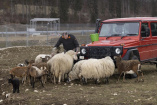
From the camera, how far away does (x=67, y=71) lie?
12016 mm

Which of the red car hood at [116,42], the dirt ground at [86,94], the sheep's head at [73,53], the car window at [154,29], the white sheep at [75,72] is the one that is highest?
the car window at [154,29]

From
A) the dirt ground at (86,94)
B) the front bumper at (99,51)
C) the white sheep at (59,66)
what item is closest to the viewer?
the dirt ground at (86,94)

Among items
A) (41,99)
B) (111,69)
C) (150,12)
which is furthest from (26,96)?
(150,12)

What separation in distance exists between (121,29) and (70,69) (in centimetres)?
315

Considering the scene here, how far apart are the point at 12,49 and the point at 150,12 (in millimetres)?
79488

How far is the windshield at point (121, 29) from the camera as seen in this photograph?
44.4 ft

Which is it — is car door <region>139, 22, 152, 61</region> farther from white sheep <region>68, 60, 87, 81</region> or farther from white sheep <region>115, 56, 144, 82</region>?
white sheep <region>68, 60, 87, 81</region>

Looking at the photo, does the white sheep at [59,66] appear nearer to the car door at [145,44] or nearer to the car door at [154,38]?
the car door at [145,44]

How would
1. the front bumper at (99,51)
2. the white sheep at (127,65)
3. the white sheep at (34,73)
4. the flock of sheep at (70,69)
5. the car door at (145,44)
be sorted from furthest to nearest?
the car door at (145,44), the front bumper at (99,51), the white sheep at (127,65), the flock of sheep at (70,69), the white sheep at (34,73)

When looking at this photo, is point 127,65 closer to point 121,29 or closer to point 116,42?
point 116,42

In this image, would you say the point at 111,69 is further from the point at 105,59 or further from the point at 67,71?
the point at 67,71

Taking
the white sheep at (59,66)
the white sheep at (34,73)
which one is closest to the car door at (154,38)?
the white sheep at (59,66)

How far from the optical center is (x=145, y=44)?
13.6 metres

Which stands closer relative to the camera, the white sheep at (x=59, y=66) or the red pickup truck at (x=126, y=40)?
the white sheep at (x=59, y=66)
